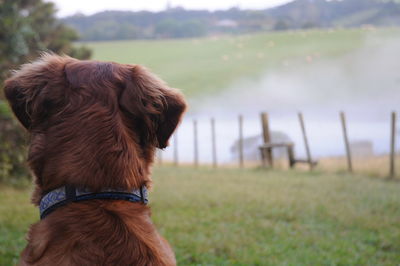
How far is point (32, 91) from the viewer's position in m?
2.10

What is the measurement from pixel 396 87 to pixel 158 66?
62.3 ft

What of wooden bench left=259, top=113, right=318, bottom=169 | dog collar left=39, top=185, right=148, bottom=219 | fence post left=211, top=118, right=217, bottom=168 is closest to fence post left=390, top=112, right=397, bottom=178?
wooden bench left=259, top=113, right=318, bottom=169

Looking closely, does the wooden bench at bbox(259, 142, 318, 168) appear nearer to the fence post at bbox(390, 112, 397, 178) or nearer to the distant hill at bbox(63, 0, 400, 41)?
the fence post at bbox(390, 112, 397, 178)

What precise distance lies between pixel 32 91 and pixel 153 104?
55cm

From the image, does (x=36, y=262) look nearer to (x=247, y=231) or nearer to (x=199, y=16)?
(x=247, y=231)

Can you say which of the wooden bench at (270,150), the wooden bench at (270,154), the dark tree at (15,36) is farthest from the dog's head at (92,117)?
the wooden bench at (270,154)

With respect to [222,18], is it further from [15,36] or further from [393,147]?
[15,36]

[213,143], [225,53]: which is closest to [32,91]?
[213,143]

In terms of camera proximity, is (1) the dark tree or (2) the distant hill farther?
(2) the distant hill

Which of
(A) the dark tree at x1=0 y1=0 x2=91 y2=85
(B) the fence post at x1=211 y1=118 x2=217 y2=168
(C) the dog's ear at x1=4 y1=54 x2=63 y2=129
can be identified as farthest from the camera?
(B) the fence post at x1=211 y1=118 x2=217 y2=168

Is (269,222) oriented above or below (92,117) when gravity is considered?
below

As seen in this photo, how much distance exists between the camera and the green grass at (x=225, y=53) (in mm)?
34375

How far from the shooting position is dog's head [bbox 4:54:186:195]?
1930mm

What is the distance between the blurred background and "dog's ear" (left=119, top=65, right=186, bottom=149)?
2.96 ft
